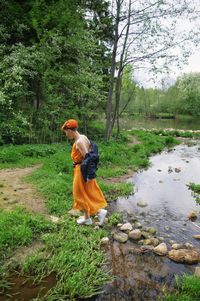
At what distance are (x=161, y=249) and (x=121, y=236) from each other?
0.91 meters

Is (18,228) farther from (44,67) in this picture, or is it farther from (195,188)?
(44,67)

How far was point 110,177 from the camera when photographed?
10914mm

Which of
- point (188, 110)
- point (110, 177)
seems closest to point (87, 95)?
point (110, 177)

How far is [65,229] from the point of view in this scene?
602 centimetres

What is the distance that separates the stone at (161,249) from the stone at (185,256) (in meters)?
0.12

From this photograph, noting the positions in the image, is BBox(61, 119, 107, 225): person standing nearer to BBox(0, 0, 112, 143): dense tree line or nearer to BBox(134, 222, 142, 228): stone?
BBox(134, 222, 142, 228): stone

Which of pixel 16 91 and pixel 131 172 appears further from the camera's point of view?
pixel 16 91

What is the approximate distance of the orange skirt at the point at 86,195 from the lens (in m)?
6.01

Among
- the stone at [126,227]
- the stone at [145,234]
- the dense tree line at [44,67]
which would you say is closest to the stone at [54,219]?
the stone at [126,227]

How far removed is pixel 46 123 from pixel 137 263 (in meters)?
10.2

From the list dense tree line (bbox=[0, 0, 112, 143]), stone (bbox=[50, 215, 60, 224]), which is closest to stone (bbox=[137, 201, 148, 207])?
stone (bbox=[50, 215, 60, 224])

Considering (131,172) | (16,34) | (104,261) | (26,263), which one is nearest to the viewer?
(26,263)

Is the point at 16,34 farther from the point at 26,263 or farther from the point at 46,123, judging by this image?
the point at 26,263

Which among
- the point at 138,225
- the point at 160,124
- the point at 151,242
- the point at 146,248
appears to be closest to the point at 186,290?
the point at 146,248
